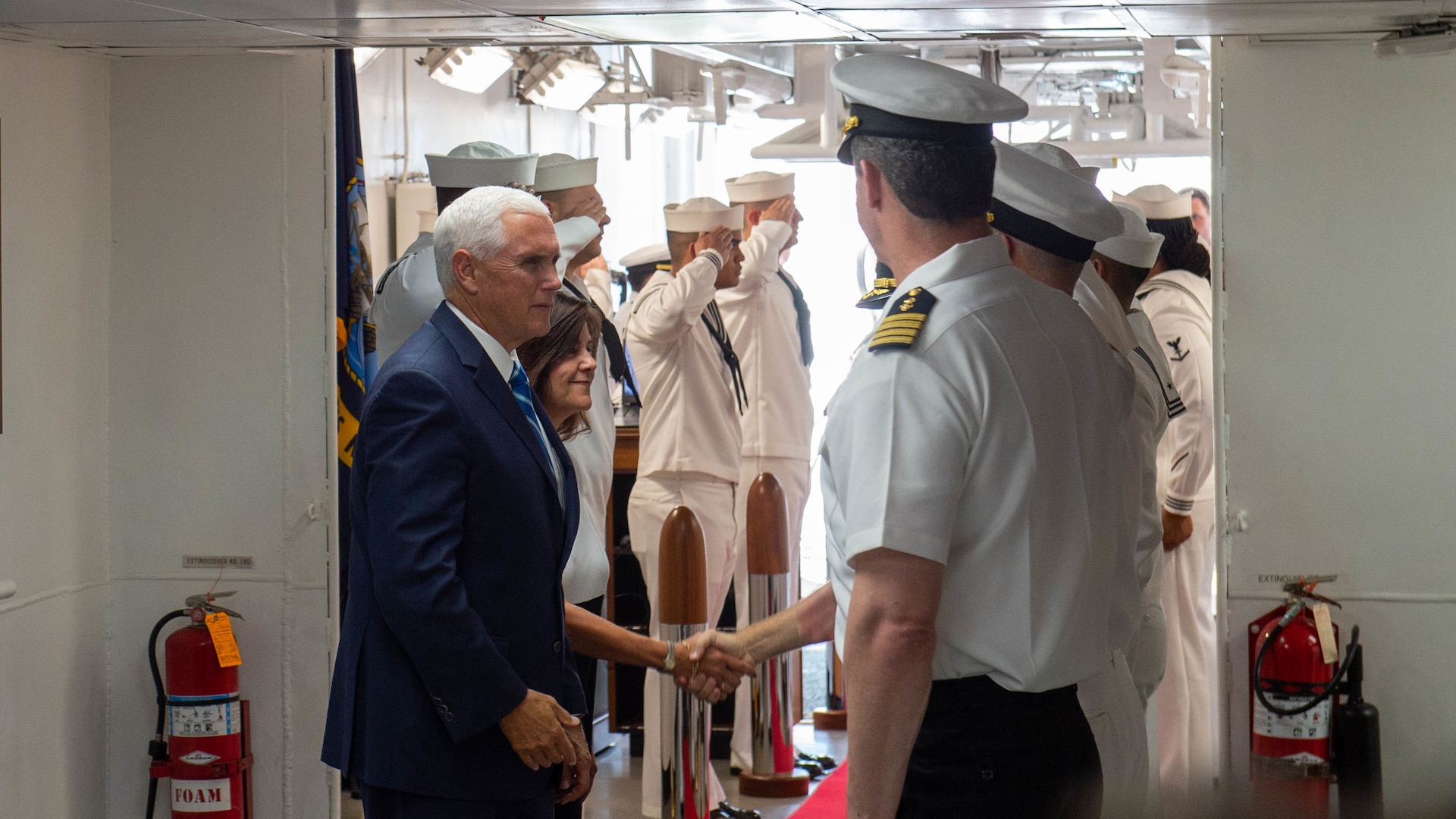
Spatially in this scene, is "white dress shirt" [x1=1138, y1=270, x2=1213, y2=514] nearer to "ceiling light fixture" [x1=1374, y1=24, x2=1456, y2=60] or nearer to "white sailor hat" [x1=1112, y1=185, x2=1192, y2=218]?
"white sailor hat" [x1=1112, y1=185, x2=1192, y2=218]

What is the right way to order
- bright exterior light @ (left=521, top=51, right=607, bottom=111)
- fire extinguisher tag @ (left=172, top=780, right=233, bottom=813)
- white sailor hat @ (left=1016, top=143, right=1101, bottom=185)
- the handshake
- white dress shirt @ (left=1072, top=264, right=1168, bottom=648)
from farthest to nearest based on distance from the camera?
bright exterior light @ (left=521, top=51, right=607, bottom=111) < fire extinguisher tag @ (left=172, top=780, right=233, bottom=813) < white sailor hat @ (left=1016, top=143, right=1101, bottom=185) < the handshake < white dress shirt @ (left=1072, top=264, right=1168, bottom=648)

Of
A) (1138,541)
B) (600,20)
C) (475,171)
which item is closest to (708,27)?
(600,20)

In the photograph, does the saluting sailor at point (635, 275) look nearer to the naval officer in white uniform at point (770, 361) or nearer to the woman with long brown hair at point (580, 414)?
the naval officer in white uniform at point (770, 361)

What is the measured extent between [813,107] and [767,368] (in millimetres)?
2641

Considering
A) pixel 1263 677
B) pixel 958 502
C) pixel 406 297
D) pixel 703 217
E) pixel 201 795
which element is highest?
pixel 703 217

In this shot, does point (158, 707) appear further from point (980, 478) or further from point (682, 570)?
point (980, 478)

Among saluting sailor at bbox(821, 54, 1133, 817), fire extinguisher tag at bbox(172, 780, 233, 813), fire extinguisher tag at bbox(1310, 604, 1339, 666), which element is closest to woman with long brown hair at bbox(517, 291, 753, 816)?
saluting sailor at bbox(821, 54, 1133, 817)

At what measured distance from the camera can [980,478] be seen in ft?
6.42

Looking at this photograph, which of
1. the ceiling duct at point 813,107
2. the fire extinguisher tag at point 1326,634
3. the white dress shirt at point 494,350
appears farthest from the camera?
the ceiling duct at point 813,107

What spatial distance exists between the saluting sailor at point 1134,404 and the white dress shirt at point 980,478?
154 millimetres

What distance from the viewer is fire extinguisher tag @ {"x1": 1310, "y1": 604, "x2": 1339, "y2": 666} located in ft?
12.2

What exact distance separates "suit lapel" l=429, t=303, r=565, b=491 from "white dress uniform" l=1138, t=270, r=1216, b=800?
2.97 metres

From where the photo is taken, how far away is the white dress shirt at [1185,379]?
4957mm

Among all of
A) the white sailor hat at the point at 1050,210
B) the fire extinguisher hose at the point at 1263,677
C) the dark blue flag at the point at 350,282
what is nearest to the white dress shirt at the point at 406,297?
the dark blue flag at the point at 350,282
